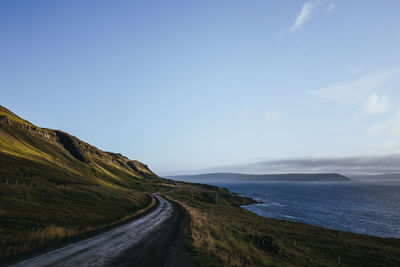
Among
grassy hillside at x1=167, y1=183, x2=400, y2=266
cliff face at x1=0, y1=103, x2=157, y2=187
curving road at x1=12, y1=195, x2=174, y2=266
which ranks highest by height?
cliff face at x1=0, y1=103, x2=157, y2=187

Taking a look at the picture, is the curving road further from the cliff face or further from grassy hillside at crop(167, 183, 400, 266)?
the cliff face

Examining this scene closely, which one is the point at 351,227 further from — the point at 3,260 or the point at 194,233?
the point at 3,260

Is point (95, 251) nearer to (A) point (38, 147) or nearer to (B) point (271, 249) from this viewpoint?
(B) point (271, 249)

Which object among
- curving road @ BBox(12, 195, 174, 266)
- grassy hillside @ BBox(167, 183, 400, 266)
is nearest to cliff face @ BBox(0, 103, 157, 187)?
curving road @ BBox(12, 195, 174, 266)

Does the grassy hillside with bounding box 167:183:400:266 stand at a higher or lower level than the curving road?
lower

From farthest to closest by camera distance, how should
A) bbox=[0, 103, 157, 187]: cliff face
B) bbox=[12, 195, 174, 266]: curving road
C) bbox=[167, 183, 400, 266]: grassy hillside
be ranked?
1. bbox=[0, 103, 157, 187]: cliff face
2. bbox=[167, 183, 400, 266]: grassy hillside
3. bbox=[12, 195, 174, 266]: curving road

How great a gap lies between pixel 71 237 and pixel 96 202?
20741mm

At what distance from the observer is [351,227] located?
6334 cm

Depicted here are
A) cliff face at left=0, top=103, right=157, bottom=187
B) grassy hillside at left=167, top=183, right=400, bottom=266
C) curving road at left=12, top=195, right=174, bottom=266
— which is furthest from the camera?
cliff face at left=0, top=103, right=157, bottom=187

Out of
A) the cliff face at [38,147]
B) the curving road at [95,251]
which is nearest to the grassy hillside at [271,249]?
the curving road at [95,251]

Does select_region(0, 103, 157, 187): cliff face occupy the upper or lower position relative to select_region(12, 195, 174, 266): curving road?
upper

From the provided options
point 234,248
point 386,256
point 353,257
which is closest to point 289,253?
point 234,248

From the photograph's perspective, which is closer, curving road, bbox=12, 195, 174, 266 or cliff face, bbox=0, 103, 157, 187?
curving road, bbox=12, 195, 174, 266

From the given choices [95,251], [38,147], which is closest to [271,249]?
[95,251]
